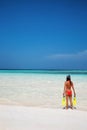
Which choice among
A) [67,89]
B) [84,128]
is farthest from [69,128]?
[67,89]

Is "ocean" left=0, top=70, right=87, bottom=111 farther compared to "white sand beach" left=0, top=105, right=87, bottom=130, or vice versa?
"ocean" left=0, top=70, right=87, bottom=111

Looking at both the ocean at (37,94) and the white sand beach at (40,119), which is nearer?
the white sand beach at (40,119)

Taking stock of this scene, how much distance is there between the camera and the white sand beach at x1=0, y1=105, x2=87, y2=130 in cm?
323

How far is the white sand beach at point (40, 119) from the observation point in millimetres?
3233

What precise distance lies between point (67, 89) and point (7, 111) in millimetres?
1516

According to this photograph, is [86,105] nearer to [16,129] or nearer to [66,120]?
[66,120]

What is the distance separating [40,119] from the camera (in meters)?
3.66

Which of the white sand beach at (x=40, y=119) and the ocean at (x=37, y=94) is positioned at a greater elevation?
the white sand beach at (x=40, y=119)

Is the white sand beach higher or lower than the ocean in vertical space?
higher

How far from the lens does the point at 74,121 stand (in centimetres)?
357

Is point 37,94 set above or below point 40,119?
below

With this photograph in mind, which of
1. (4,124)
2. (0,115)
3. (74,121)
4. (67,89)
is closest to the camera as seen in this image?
(4,124)

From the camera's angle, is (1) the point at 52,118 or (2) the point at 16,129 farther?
(1) the point at 52,118

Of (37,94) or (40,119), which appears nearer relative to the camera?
(40,119)
